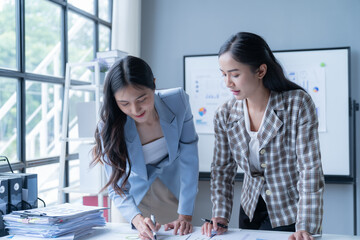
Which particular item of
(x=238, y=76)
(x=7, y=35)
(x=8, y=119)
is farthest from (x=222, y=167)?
(x=7, y=35)

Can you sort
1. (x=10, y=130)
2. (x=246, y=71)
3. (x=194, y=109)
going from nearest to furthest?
(x=246, y=71) → (x=10, y=130) → (x=194, y=109)

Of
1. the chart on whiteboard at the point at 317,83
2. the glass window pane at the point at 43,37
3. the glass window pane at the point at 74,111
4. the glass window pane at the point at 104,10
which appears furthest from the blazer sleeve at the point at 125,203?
the glass window pane at the point at 104,10

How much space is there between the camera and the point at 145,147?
4.85 ft

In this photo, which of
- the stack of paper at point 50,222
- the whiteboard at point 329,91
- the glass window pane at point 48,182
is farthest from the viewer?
the whiteboard at point 329,91

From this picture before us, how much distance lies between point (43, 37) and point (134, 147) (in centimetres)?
141

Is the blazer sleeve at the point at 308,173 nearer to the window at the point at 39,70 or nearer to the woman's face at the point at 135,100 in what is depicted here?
the woman's face at the point at 135,100

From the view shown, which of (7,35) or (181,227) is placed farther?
(7,35)

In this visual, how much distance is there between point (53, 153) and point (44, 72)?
587 mm

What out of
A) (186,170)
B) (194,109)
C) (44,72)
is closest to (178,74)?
(194,109)

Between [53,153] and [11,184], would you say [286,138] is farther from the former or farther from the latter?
[53,153]

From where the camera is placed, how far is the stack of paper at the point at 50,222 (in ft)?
4.09

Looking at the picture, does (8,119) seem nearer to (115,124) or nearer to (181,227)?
(115,124)

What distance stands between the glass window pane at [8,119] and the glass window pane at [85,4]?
883 mm

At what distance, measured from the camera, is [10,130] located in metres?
2.18
